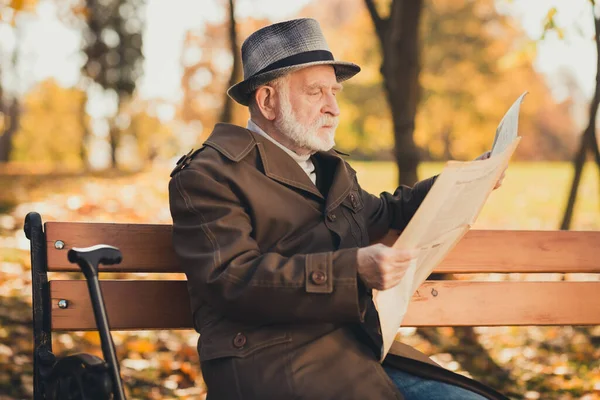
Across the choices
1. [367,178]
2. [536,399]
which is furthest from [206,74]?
[536,399]

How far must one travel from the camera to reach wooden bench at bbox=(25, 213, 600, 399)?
2.98m

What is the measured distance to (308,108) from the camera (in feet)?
9.63

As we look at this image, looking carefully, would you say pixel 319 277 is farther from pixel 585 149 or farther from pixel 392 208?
pixel 585 149

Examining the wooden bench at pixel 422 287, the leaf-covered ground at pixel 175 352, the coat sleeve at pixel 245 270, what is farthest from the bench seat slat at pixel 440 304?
the leaf-covered ground at pixel 175 352

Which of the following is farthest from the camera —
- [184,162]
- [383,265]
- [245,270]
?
[184,162]

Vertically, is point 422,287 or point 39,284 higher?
point 39,284

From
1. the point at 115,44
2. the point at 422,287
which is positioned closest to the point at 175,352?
the point at 422,287

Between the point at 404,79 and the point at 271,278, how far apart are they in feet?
11.7

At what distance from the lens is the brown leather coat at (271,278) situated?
246 cm

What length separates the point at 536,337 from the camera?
5.93 m

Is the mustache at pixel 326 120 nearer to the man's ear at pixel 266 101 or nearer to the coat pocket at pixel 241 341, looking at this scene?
the man's ear at pixel 266 101

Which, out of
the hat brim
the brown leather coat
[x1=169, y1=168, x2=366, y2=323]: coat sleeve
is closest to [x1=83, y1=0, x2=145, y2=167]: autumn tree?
the hat brim

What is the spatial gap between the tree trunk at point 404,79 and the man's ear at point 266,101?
282 centimetres

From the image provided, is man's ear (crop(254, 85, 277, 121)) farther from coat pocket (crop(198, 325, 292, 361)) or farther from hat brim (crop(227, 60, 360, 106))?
coat pocket (crop(198, 325, 292, 361))
